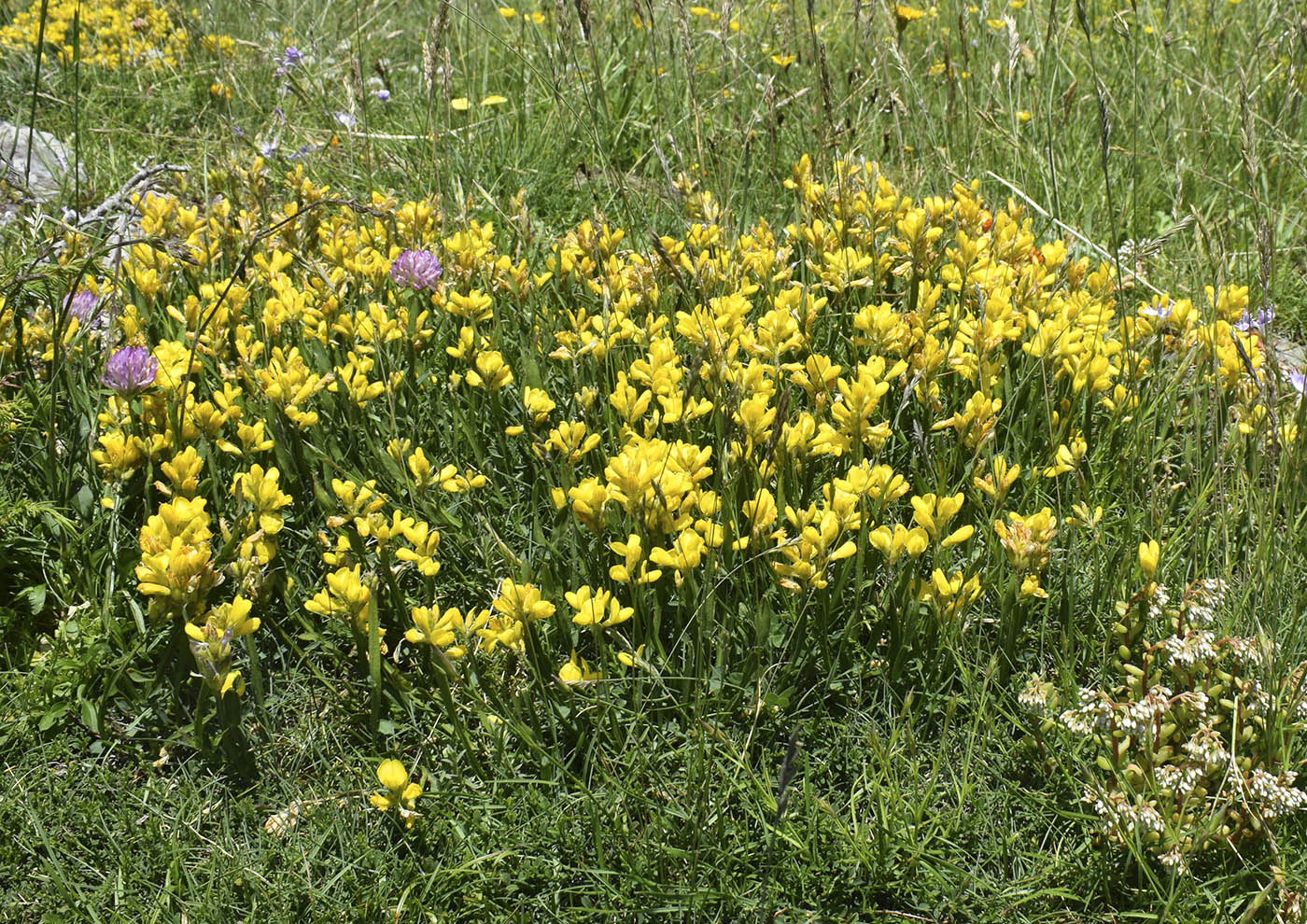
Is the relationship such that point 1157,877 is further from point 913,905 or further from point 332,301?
point 332,301

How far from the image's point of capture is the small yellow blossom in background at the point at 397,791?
1760 mm

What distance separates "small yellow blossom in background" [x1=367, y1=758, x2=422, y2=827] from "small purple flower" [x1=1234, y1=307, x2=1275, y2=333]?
1.87 metres

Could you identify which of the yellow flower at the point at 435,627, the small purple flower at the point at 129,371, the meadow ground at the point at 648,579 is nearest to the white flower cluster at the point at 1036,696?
the meadow ground at the point at 648,579

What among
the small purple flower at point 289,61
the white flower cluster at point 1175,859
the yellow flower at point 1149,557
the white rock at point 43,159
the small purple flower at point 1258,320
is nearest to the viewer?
the white flower cluster at point 1175,859

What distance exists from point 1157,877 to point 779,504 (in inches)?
35.8

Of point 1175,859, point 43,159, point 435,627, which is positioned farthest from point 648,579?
point 43,159

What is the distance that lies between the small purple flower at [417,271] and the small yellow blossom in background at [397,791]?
5.08 ft

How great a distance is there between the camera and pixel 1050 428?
2408 mm

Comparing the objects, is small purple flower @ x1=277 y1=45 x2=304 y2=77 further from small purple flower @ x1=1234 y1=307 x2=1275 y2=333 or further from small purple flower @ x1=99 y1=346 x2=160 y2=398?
small purple flower @ x1=1234 y1=307 x2=1275 y2=333

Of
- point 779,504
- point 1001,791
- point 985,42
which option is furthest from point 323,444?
point 985,42

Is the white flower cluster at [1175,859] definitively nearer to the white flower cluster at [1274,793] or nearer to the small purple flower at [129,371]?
the white flower cluster at [1274,793]

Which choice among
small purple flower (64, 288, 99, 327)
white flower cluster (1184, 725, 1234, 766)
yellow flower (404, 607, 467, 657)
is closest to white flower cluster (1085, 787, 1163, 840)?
white flower cluster (1184, 725, 1234, 766)

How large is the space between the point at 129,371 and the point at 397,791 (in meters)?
1.14

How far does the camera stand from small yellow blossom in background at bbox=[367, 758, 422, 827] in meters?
1.76
